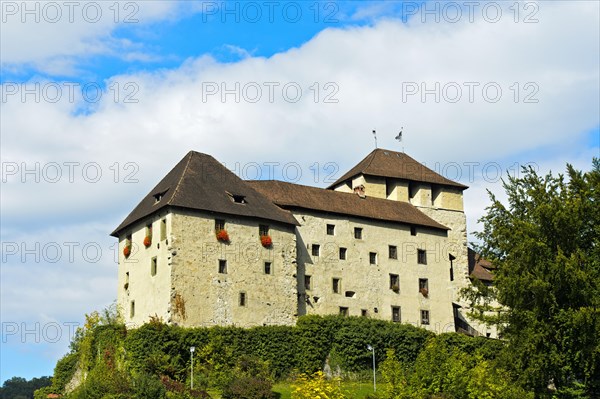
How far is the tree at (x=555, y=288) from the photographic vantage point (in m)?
47.0

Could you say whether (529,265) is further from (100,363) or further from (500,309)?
(100,363)

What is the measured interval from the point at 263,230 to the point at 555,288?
2044 centimetres

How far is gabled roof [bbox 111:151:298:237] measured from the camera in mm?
59750

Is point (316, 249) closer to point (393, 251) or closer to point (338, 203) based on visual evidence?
point (338, 203)

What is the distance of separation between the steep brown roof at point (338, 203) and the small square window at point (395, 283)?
12.8ft

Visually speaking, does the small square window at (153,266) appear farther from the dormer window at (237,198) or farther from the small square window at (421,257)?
the small square window at (421,257)

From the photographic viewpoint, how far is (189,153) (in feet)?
210

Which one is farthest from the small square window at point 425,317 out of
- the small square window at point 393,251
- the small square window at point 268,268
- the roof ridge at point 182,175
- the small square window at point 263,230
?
the roof ridge at point 182,175

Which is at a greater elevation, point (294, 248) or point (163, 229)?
point (163, 229)

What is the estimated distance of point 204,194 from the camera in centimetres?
6072

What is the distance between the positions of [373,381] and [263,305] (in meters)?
8.10

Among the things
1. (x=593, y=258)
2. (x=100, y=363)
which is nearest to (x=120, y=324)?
(x=100, y=363)

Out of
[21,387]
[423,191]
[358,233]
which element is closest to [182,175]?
[358,233]

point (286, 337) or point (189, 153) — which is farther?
point (189, 153)
